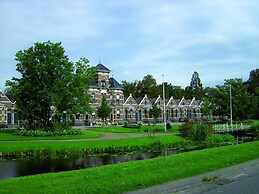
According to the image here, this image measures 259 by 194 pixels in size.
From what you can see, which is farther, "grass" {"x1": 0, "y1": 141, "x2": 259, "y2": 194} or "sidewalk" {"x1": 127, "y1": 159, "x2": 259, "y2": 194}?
"sidewalk" {"x1": 127, "y1": 159, "x2": 259, "y2": 194}

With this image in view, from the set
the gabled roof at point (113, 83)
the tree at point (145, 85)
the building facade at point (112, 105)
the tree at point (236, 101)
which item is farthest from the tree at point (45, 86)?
the tree at point (145, 85)

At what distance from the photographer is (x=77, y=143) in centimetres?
2733

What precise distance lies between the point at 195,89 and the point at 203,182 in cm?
11089

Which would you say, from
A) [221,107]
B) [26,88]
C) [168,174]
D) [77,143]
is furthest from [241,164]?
[221,107]

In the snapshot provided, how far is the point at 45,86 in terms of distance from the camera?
35531 mm

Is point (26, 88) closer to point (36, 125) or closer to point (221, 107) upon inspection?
point (36, 125)

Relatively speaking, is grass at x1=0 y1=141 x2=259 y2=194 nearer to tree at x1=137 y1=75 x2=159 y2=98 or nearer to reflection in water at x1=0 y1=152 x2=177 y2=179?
reflection in water at x1=0 y1=152 x2=177 y2=179

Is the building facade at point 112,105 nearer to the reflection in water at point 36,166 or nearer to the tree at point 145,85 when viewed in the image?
the tree at point 145,85

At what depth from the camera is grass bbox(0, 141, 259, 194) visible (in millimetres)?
8848

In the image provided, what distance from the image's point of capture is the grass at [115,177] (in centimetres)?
885

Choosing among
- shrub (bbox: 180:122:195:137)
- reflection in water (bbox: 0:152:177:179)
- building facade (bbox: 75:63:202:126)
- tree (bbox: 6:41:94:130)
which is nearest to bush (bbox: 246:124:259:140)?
shrub (bbox: 180:122:195:137)

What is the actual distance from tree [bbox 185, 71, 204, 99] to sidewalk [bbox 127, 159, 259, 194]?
96.2 meters

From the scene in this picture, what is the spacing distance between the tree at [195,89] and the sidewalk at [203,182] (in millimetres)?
96165

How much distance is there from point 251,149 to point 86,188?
1339cm
